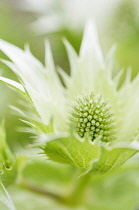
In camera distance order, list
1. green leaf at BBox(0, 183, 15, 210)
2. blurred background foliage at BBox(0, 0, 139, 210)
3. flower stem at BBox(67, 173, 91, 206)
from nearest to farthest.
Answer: green leaf at BBox(0, 183, 15, 210), flower stem at BBox(67, 173, 91, 206), blurred background foliage at BBox(0, 0, 139, 210)

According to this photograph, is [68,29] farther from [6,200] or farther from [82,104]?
[6,200]

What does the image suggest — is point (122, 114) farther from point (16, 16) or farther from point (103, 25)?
point (16, 16)

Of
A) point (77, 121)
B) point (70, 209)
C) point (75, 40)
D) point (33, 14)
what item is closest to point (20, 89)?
point (77, 121)

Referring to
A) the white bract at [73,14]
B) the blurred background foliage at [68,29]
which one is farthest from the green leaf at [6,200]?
the white bract at [73,14]

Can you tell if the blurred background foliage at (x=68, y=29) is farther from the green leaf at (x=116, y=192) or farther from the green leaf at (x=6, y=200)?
the green leaf at (x=6, y=200)

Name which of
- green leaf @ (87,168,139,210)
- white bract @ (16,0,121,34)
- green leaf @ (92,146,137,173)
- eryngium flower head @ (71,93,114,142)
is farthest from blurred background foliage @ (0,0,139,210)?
green leaf @ (92,146,137,173)

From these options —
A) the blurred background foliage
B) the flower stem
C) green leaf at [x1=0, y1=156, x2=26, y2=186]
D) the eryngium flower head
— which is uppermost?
the blurred background foliage

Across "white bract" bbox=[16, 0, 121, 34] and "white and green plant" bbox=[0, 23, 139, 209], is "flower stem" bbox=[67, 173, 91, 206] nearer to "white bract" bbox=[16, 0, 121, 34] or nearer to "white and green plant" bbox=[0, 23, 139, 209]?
"white and green plant" bbox=[0, 23, 139, 209]

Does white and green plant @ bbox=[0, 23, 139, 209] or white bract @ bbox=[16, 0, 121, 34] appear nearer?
white and green plant @ bbox=[0, 23, 139, 209]
